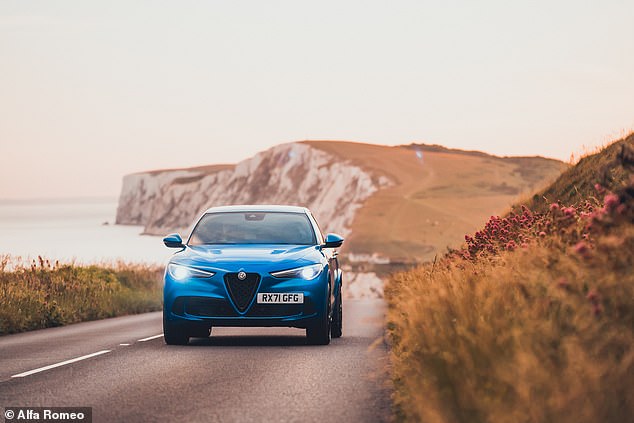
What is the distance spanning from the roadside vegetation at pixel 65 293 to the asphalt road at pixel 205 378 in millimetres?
3265

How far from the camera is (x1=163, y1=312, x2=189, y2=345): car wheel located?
521 inches

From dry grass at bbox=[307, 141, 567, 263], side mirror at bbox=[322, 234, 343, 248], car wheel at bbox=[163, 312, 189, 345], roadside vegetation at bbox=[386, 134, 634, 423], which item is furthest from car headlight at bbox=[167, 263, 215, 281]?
dry grass at bbox=[307, 141, 567, 263]

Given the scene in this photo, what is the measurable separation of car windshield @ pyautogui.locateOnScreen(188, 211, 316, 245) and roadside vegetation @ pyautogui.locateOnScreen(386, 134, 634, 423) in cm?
545

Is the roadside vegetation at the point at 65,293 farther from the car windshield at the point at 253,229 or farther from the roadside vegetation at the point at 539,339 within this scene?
the roadside vegetation at the point at 539,339

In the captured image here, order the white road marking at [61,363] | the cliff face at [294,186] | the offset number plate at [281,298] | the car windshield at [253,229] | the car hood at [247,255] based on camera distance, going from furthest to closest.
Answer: the cliff face at [294,186]
the car windshield at [253,229]
the car hood at [247,255]
the offset number plate at [281,298]
the white road marking at [61,363]

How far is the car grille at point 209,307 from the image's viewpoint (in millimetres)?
12711

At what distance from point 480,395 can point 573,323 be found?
0.80m

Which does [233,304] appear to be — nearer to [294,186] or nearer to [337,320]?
[337,320]

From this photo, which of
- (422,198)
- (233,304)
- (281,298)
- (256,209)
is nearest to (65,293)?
(256,209)

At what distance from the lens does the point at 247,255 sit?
42.9 feet

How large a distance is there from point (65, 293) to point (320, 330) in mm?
10744

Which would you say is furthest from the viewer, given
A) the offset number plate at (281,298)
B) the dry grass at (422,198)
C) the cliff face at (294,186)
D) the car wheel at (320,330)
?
the cliff face at (294,186)

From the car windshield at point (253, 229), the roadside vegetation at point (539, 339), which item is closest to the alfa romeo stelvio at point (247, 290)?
the car windshield at point (253, 229)

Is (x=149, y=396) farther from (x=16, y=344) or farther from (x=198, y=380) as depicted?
(x=16, y=344)
